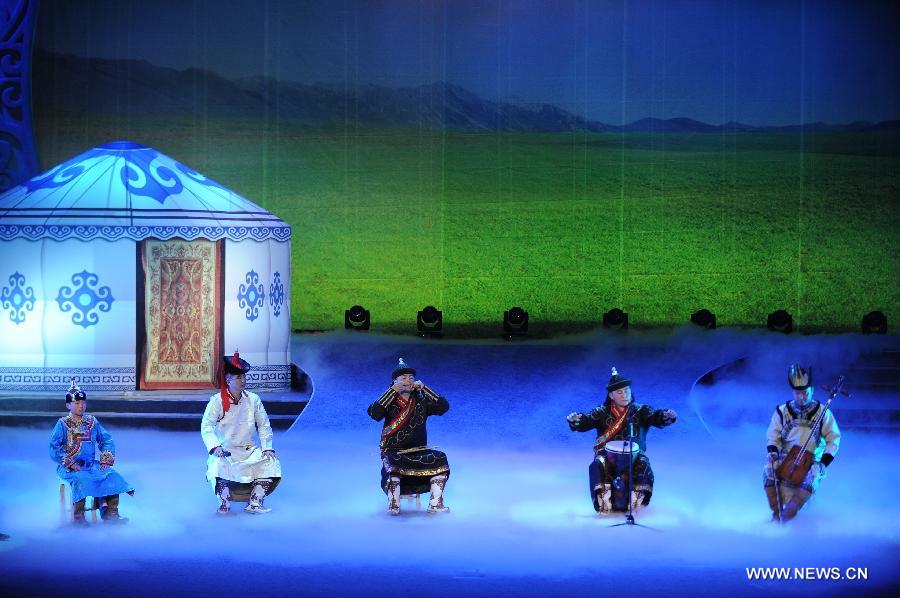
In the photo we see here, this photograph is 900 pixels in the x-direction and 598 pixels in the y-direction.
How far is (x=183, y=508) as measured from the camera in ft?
21.9

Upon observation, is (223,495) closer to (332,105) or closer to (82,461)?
(82,461)

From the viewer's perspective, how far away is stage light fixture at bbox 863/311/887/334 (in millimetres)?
12305

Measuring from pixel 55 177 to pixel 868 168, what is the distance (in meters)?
7.70

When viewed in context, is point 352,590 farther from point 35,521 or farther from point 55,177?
point 55,177

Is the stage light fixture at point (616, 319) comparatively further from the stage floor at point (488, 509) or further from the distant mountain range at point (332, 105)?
the stage floor at point (488, 509)

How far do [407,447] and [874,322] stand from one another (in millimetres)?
7028

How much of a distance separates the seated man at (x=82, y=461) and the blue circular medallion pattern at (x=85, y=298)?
306cm

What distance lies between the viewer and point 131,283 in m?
9.31


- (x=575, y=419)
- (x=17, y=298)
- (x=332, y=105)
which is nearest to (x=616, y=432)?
(x=575, y=419)

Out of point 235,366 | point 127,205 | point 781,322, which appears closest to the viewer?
point 235,366

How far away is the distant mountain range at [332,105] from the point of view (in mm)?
12812

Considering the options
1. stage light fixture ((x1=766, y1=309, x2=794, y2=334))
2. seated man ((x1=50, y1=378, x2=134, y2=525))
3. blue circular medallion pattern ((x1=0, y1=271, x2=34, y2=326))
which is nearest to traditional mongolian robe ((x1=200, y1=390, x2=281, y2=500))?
seated man ((x1=50, y1=378, x2=134, y2=525))

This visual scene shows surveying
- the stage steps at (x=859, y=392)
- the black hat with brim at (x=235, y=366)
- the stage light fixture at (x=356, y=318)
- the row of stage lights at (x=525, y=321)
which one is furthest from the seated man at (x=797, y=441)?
the stage light fixture at (x=356, y=318)

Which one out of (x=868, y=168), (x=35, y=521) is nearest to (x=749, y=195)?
(x=868, y=168)
